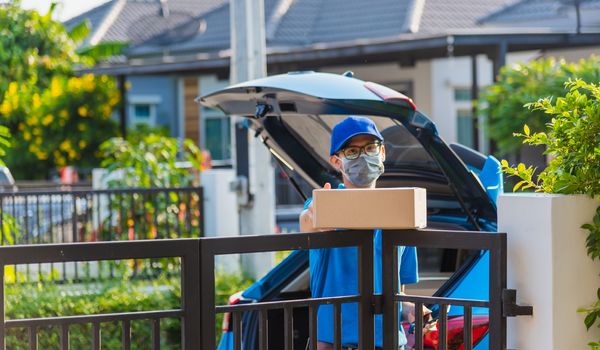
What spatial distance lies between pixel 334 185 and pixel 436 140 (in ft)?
2.82

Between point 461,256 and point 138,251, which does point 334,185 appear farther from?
point 138,251

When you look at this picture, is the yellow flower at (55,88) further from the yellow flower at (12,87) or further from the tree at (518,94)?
the tree at (518,94)

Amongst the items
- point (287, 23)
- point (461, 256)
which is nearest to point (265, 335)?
point (461, 256)

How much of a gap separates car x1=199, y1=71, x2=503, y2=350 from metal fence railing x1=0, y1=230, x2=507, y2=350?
45cm

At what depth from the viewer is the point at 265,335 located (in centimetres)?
434

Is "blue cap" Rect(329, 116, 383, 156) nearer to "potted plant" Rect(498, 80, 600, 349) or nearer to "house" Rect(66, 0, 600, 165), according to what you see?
"potted plant" Rect(498, 80, 600, 349)

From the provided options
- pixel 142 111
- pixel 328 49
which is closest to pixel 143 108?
pixel 142 111

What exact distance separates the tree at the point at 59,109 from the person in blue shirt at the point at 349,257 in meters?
17.3

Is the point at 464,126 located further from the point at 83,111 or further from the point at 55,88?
the point at 55,88

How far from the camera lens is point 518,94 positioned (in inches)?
553

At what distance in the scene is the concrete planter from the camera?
415 cm

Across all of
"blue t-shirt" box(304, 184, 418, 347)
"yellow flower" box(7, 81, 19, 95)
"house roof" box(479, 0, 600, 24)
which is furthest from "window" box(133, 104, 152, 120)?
"blue t-shirt" box(304, 184, 418, 347)

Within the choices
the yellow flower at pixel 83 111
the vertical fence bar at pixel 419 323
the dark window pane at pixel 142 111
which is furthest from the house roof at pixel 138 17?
the vertical fence bar at pixel 419 323

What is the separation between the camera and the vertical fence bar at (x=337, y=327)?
4449 millimetres
